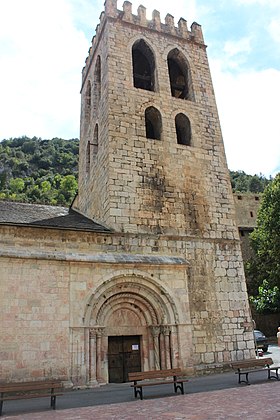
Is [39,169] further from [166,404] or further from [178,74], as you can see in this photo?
[166,404]

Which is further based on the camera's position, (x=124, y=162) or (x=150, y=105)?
(x=150, y=105)

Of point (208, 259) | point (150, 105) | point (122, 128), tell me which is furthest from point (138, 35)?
point (208, 259)

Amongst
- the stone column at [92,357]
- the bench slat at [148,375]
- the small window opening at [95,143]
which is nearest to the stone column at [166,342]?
the stone column at [92,357]

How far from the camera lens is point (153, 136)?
14164 mm

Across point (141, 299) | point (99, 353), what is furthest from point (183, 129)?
point (99, 353)

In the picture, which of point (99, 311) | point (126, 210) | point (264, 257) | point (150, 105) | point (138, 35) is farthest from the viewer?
point (264, 257)

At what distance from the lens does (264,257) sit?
87.9ft

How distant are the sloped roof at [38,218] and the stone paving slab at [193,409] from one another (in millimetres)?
5030

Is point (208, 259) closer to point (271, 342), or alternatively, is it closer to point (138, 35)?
point (138, 35)

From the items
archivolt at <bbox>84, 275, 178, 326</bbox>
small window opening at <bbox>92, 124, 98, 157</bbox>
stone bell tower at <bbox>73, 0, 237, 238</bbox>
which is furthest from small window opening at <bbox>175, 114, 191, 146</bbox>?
archivolt at <bbox>84, 275, 178, 326</bbox>

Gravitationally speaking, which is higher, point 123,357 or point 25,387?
point 123,357

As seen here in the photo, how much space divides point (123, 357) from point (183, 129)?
29.9 feet

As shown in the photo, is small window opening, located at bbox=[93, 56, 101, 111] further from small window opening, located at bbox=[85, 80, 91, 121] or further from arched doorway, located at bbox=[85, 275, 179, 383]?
arched doorway, located at bbox=[85, 275, 179, 383]

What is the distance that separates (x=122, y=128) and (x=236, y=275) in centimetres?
657
